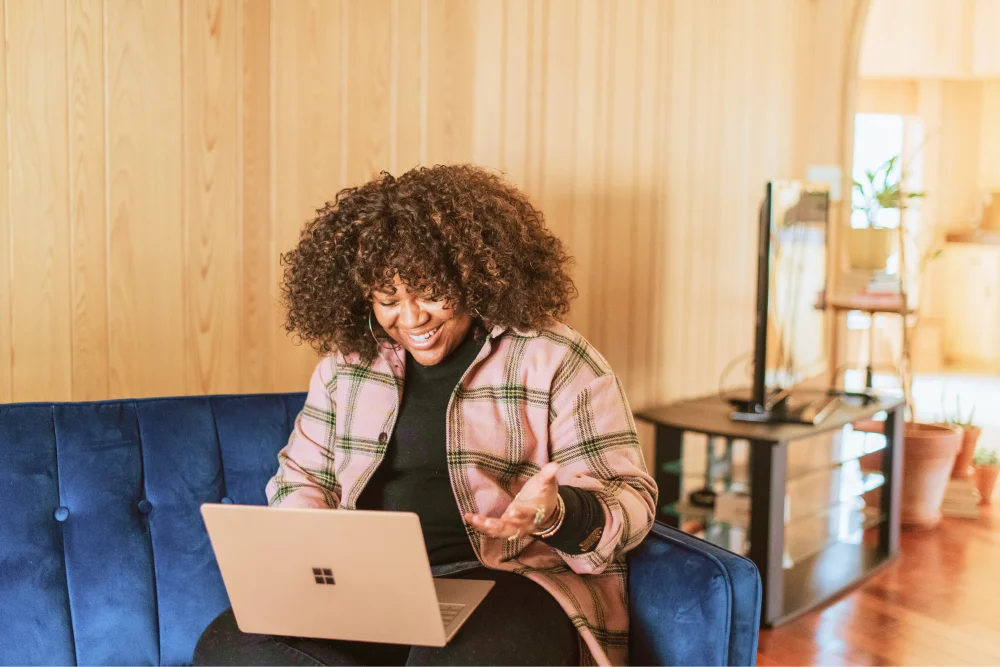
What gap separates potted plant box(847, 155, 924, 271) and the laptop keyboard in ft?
8.54

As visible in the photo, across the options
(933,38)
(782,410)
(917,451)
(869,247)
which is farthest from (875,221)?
(933,38)

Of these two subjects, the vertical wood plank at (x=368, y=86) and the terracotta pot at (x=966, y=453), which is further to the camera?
the terracotta pot at (x=966, y=453)

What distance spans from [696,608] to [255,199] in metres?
1.38

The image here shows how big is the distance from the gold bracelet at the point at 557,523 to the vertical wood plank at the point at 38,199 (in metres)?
1.16

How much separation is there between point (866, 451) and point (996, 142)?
4568 mm

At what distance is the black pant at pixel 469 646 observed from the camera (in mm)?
1413

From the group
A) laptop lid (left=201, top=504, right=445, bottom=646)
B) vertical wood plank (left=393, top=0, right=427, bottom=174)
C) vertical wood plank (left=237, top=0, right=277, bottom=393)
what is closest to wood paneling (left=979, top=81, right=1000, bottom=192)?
vertical wood plank (left=393, top=0, right=427, bottom=174)

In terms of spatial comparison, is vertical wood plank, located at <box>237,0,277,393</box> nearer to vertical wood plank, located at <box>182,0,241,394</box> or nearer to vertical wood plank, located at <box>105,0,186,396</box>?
vertical wood plank, located at <box>182,0,241,394</box>

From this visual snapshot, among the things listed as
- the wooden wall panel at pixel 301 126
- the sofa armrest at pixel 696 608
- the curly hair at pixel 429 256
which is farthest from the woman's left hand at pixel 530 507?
the wooden wall panel at pixel 301 126

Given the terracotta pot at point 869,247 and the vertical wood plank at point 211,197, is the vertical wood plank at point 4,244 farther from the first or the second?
the terracotta pot at point 869,247

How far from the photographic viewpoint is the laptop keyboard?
1.44 metres

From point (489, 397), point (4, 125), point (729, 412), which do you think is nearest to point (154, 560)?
point (489, 397)

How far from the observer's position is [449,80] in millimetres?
2549

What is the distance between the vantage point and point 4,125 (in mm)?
1940
